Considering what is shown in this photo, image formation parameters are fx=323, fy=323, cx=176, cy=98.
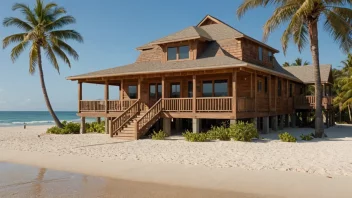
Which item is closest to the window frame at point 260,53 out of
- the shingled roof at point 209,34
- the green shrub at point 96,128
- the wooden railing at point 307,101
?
the shingled roof at point 209,34

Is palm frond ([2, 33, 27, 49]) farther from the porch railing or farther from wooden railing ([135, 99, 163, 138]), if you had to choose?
wooden railing ([135, 99, 163, 138])

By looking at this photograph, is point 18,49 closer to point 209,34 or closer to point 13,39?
point 13,39

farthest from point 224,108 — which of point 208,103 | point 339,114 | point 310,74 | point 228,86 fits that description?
point 339,114

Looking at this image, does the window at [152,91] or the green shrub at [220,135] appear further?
the window at [152,91]

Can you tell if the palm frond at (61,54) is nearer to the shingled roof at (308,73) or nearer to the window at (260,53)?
the window at (260,53)

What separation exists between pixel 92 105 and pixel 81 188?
51.9 ft

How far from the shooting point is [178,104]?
66.3 ft

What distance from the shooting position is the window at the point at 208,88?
A: 21.9m

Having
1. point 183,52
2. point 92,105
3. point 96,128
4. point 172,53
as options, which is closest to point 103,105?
point 92,105

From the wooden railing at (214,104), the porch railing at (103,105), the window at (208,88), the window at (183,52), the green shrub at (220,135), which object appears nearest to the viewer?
the green shrub at (220,135)

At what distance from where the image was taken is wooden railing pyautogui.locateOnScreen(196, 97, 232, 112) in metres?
18.6

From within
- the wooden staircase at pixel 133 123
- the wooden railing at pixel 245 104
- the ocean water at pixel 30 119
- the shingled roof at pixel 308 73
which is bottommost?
the ocean water at pixel 30 119

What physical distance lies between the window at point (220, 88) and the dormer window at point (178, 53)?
293 centimetres

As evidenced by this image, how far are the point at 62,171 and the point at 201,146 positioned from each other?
23.3 feet
